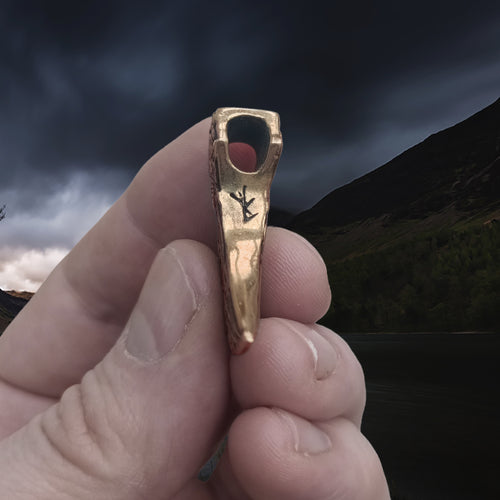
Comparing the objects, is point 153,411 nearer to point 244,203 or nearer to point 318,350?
point 318,350

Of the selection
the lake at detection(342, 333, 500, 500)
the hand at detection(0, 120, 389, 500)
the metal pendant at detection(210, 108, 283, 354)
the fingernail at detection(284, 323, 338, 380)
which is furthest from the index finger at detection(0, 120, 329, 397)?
the lake at detection(342, 333, 500, 500)

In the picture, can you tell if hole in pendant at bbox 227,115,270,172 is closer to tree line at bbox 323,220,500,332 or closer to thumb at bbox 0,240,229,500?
thumb at bbox 0,240,229,500

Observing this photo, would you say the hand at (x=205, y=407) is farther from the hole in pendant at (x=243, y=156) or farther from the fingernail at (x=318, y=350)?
the hole in pendant at (x=243, y=156)

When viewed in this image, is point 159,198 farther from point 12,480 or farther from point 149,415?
point 12,480

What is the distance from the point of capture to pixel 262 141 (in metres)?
1.77

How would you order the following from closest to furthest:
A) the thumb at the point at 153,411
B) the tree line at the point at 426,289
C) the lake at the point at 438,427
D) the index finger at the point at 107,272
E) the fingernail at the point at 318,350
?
the thumb at the point at 153,411, the fingernail at the point at 318,350, the index finger at the point at 107,272, the lake at the point at 438,427, the tree line at the point at 426,289

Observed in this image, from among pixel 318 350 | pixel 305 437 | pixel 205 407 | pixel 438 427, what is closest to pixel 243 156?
pixel 318 350

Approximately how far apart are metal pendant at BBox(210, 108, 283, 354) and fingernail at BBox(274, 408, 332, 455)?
44 cm

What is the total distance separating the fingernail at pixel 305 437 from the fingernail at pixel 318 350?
20 cm

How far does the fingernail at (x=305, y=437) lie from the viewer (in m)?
1.85

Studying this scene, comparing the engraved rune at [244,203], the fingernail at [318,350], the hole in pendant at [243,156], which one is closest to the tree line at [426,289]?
the fingernail at [318,350]

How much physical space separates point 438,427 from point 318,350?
19.4 meters

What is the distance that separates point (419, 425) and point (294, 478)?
19.7 meters

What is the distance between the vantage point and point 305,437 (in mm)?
1895
